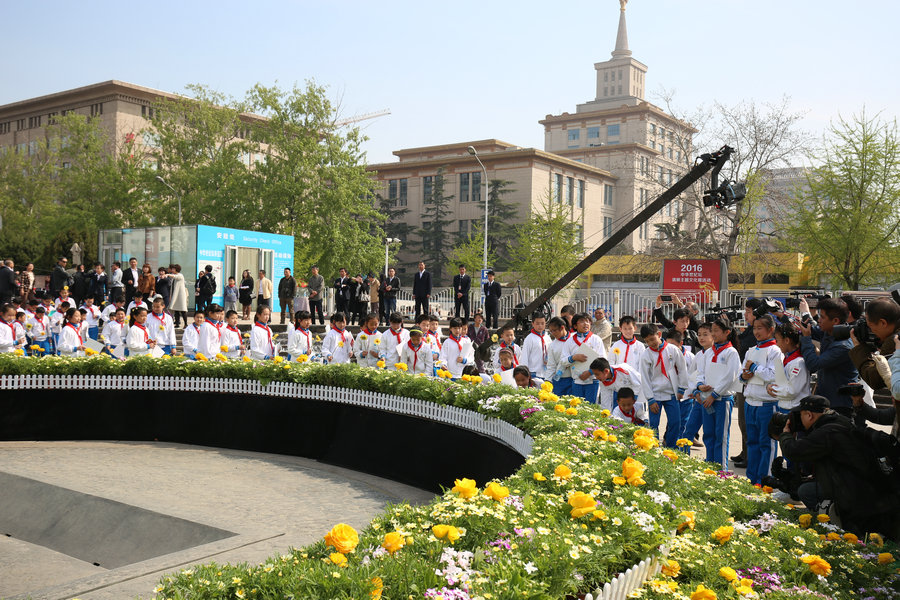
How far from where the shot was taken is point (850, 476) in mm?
5676

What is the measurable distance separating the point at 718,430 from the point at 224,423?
7106 mm

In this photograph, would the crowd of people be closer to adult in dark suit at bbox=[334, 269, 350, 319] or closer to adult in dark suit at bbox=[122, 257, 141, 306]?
adult in dark suit at bbox=[122, 257, 141, 306]

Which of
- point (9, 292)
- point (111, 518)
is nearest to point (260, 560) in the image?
point (111, 518)

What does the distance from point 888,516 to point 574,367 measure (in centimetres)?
666

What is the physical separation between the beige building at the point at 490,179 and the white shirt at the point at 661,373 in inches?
2357

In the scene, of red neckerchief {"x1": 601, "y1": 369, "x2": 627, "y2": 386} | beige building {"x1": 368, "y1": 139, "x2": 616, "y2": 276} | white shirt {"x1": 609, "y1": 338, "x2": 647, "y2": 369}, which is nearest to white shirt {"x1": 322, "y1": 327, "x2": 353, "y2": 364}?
white shirt {"x1": 609, "y1": 338, "x2": 647, "y2": 369}

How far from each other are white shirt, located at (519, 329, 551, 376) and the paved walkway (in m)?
4.52

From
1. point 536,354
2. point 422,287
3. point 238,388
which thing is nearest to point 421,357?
point 536,354

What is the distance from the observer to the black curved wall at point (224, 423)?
33.0ft

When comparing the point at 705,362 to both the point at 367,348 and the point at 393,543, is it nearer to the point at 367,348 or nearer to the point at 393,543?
the point at 367,348

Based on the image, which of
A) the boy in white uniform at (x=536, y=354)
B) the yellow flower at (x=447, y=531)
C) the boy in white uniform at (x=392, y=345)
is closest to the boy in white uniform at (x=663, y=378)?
the boy in white uniform at (x=536, y=354)

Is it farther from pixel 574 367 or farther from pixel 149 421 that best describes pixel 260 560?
pixel 574 367

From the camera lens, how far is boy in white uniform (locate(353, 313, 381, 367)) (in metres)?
14.5

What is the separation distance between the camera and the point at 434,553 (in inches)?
129
